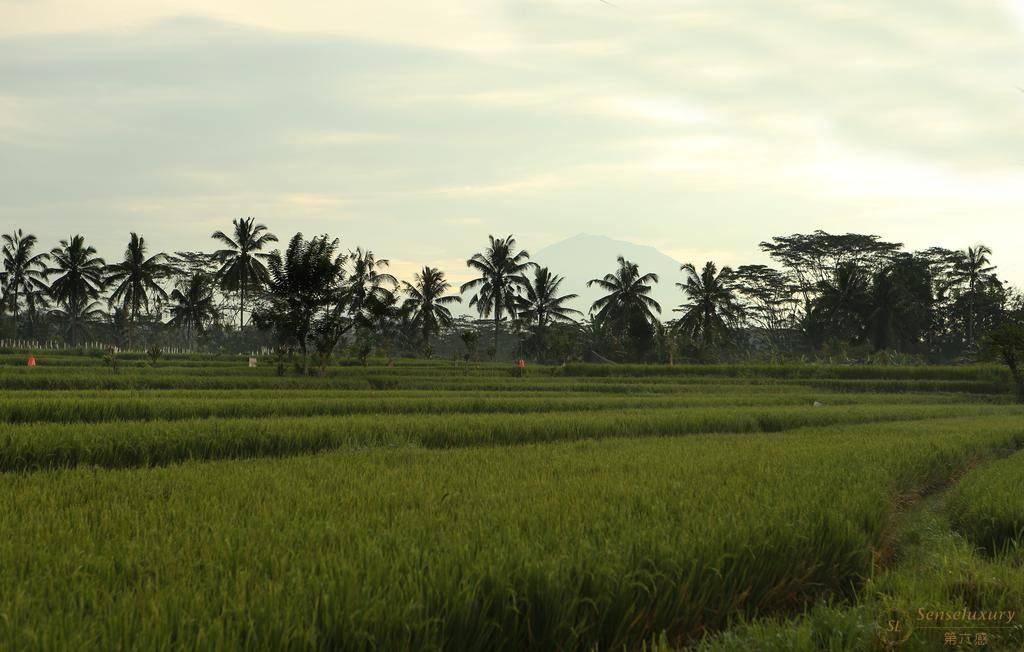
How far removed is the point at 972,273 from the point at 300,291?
49109mm

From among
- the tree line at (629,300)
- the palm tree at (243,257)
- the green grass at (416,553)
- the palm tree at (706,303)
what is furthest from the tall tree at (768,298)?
the green grass at (416,553)

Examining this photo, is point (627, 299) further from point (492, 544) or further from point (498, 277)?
point (492, 544)

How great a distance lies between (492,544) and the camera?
368 cm

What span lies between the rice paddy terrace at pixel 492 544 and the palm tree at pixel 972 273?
5025cm

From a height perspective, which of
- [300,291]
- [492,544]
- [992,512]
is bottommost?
[992,512]

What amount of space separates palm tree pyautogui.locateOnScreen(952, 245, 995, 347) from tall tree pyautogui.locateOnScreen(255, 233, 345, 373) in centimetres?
4621

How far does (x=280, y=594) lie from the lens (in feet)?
9.57

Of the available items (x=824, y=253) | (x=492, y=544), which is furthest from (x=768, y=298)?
(x=492, y=544)

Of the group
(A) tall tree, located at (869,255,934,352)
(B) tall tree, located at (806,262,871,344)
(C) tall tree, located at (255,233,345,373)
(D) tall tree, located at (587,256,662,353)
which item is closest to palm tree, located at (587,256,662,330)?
(D) tall tree, located at (587,256,662,353)

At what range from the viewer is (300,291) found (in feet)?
86.1

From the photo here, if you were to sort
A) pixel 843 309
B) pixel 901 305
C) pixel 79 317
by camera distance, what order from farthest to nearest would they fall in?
pixel 79 317, pixel 843 309, pixel 901 305

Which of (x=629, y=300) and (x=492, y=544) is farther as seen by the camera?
(x=629, y=300)

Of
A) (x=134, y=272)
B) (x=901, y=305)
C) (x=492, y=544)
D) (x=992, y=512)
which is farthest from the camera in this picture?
(x=901, y=305)

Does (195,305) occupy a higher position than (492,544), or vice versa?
(195,305)
